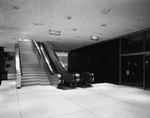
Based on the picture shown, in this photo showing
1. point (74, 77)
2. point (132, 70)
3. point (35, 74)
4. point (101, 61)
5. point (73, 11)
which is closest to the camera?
point (73, 11)

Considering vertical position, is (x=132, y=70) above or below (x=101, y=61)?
below

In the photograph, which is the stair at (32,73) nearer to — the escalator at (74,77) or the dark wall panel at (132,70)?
the escalator at (74,77)

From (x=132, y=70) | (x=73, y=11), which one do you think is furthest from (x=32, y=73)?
(x=132, y=70)

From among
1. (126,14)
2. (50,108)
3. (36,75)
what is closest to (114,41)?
(126,14)

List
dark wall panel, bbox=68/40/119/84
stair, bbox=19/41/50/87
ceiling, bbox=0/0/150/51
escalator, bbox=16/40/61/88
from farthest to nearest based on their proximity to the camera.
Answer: dark wall panel, bbox=68/40/119/84 → stair, bbox=19/41/50/87 → escalator, bbox=16/40/61/88 → ceiling, bbox=0/0/150/51

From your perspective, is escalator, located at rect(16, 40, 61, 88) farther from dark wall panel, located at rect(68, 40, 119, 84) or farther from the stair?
dark wall panel, located at rect(68, 40, 119, 84)

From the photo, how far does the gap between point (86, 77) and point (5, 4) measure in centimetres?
573

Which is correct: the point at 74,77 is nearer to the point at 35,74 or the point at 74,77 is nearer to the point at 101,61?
the point at 35,74

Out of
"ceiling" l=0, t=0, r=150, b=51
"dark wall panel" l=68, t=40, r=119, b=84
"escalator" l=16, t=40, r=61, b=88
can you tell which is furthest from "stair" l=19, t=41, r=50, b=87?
"dark wall panel" l=68, t=40, r=119, b=84

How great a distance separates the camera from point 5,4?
3613 mm

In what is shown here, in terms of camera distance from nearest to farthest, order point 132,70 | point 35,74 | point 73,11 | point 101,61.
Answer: point 73,11
point 35,74
point 132,70
point 101,61

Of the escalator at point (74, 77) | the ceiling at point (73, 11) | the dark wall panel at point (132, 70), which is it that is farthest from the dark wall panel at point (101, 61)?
the ceiling at point (73, 11)

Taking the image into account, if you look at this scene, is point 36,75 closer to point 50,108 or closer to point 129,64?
point 50,108

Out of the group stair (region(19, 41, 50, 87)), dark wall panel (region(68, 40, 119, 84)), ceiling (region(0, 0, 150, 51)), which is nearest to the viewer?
ceiling (region(0, 0, 150, 51))
